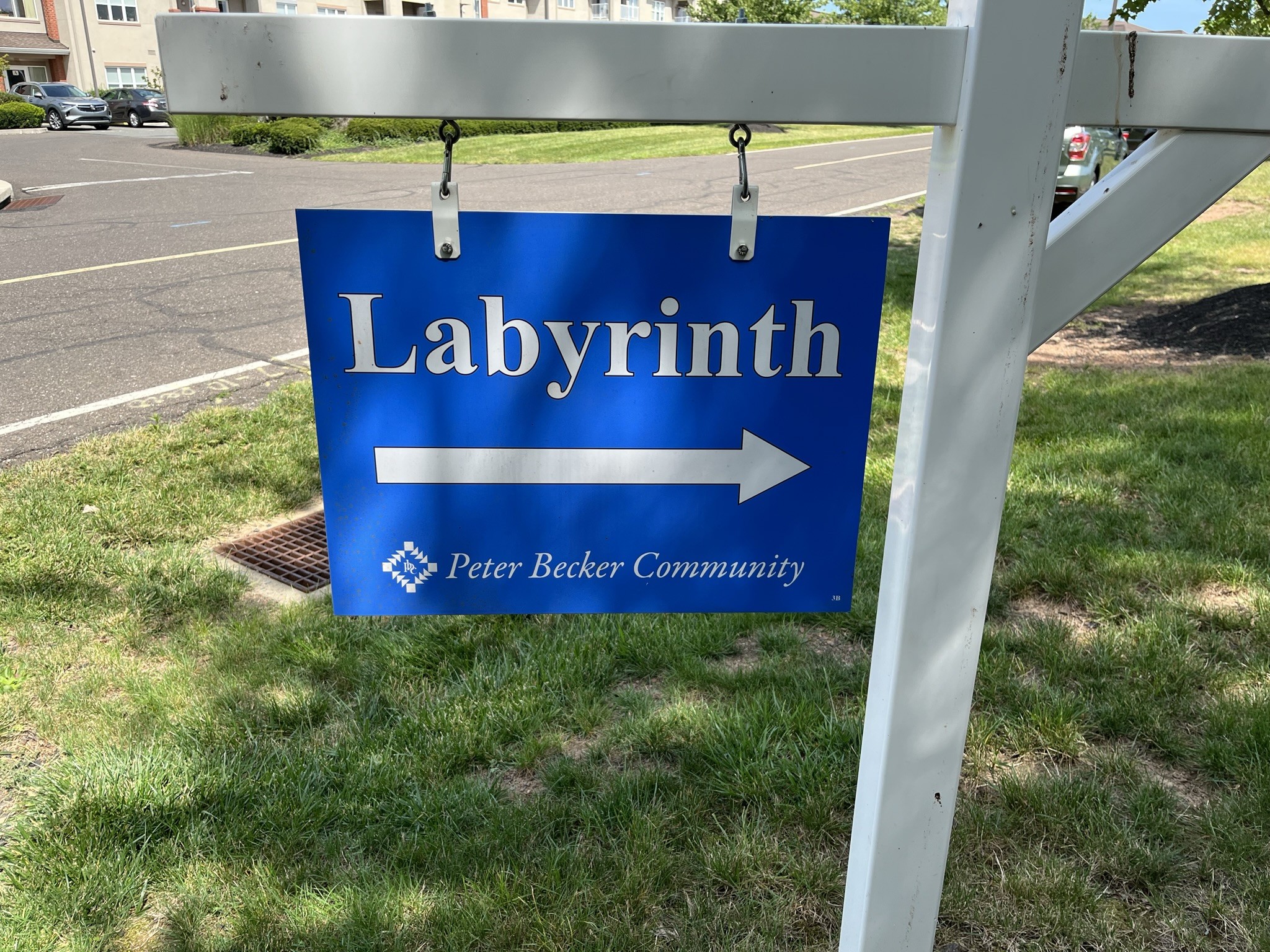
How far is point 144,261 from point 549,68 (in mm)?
9552

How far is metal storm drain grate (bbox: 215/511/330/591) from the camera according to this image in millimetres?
3623

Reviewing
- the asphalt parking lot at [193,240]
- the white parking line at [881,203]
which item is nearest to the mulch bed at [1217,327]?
the asphalt parking lot at [193,240]

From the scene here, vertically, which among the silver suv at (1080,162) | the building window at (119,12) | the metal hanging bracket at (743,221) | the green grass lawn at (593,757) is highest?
the building window at (119,12)

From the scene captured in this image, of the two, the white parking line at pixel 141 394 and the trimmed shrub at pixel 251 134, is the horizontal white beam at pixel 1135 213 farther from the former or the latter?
the trimmed shrub at pixel 251 134

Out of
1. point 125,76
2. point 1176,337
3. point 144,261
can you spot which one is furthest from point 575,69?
point 125,76

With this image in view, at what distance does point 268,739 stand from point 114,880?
0.53m

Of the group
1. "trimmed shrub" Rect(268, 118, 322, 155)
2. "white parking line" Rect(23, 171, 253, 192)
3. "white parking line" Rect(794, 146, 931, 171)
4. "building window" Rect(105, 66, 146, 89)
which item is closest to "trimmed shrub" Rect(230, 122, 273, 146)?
"trimmed shrub" Rect(268, 118, 322, 155)

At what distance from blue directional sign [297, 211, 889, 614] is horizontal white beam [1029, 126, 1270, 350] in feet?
0.71

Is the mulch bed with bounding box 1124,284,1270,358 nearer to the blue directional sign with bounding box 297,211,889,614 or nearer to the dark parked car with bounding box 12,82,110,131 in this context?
the blue directional sign with bounding box 297,211,889,614

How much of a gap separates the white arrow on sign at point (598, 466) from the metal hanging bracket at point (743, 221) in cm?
24

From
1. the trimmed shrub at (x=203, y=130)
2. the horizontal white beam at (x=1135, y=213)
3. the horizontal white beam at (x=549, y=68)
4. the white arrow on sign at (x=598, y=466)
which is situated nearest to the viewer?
the horizontal white beam at (x=549, y=68)

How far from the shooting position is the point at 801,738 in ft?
9.00

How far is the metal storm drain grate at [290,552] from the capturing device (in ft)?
11.9

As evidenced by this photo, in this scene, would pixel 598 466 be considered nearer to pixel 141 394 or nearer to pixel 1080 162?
pixel 141 394
